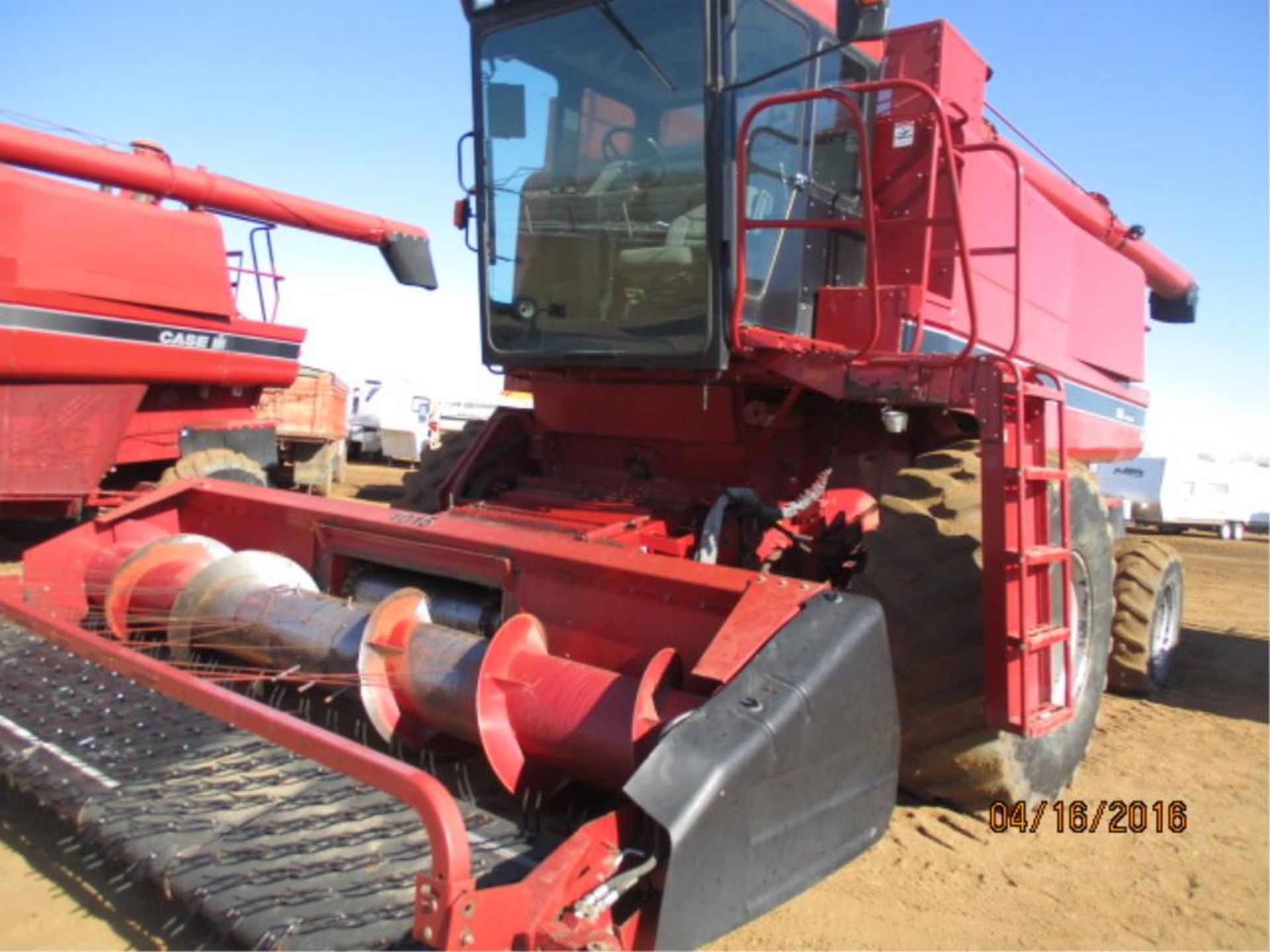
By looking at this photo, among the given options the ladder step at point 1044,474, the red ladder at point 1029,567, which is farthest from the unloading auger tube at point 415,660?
the ladder step at point 1044,474

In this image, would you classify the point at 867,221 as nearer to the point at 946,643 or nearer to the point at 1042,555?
the point at 1042,555

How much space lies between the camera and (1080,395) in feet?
18.2

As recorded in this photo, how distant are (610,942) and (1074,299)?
4.86 meters

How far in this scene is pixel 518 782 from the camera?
2.73m

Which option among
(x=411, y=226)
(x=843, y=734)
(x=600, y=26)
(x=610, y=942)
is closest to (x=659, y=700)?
(x=843, y=734)

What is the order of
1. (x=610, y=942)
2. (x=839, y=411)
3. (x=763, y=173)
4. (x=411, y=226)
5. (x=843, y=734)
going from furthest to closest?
1. (x=411, y=226)
2. (x=839, y=411)
3. (x=763, y=173)
4. (x=843, y=734)
5. (x=610, y=942)

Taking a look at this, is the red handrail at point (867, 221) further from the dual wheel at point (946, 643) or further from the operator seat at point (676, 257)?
the dual wheel at point (946, 643)

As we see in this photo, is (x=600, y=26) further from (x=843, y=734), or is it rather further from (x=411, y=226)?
(x=411, y=226)

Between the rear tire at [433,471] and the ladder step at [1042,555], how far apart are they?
2.91m

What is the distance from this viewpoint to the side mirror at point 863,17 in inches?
118

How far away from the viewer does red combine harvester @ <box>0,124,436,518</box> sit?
6.91m

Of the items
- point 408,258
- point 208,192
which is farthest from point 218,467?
point 408,258
